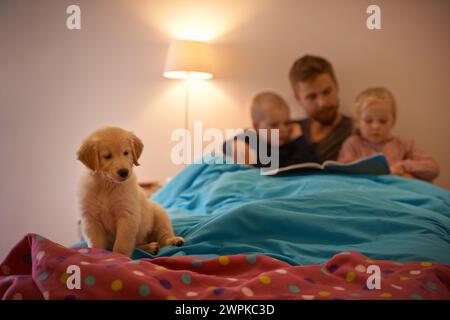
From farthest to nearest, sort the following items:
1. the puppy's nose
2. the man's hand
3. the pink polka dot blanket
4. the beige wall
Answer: the beige wall, the man's hand, the puppy's nose, the pink polka dot blanket

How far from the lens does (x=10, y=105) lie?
259cm

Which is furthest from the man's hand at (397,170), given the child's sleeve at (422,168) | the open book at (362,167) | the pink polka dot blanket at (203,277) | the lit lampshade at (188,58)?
the pink polka dot blanket at (203,277)

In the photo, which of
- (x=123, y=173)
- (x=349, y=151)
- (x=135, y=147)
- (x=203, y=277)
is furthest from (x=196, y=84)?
(x=203, y=277)

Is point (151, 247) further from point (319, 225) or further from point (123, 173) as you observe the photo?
point (319, 225)

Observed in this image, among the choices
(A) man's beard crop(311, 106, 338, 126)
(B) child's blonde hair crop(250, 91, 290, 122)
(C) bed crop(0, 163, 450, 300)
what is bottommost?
(C) bed crop(0, 163, 450, 300)

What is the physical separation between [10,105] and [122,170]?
171cm

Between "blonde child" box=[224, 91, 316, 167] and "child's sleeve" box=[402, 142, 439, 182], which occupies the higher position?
"blonde child" box=[224, 91, 316, 167]

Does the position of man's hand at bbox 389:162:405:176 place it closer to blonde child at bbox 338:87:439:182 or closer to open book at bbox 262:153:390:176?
blonde child at bbox 338:87:439:182

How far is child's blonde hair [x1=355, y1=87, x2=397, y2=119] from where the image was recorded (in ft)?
9.33

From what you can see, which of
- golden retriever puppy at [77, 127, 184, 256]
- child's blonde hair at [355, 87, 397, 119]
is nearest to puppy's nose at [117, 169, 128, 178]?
golden retriever puppy at [77, 127, 184, 256]

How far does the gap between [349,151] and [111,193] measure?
1.89 metres

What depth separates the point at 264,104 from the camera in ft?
9.85

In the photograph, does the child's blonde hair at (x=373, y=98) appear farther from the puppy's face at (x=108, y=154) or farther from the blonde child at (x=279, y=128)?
the puppy's face at (x=108, y=154)

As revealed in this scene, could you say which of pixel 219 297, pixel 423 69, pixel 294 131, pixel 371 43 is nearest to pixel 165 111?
pixel 294 131
